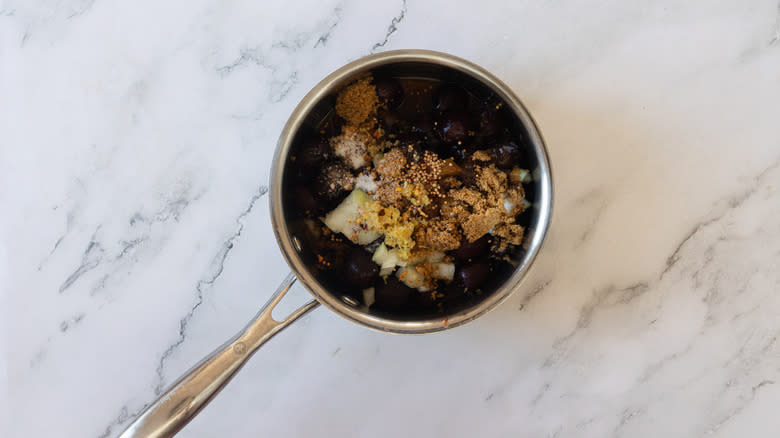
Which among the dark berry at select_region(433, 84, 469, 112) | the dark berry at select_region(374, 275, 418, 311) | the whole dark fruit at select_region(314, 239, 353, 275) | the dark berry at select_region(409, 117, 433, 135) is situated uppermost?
the dark berry at select_region(433, 84, 469, 112)

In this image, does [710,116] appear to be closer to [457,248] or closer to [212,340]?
[457,248]

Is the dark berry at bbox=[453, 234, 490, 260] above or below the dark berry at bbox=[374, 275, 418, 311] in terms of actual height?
above

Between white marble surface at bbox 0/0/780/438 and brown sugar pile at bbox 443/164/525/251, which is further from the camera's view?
white marble surface at bbox 0/0/780/438

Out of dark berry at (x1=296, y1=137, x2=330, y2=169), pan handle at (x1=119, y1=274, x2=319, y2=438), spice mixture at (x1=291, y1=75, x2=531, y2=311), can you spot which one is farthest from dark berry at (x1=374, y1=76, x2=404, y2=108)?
pan handle at (x1=119, y1=274, x2=319, y2=438)

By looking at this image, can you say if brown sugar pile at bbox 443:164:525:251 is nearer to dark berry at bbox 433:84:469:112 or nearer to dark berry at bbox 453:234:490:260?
dark berry at bbox 453:234:490:260

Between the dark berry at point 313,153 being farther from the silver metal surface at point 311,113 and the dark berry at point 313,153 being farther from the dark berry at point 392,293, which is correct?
the dark berry at point 392,293

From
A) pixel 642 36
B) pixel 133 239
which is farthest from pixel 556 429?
pixel 133 239

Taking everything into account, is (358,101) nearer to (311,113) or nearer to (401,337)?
(311,113)

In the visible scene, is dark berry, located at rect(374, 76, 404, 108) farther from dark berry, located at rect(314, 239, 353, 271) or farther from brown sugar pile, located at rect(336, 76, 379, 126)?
dark berry, located at rect(314, 239, 353, 271)
